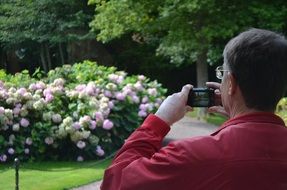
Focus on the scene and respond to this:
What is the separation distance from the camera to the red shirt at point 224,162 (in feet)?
6.27

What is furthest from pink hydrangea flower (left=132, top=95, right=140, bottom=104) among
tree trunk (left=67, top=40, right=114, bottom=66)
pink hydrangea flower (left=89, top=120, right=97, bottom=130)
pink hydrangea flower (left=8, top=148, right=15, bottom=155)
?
tree trunk (left=67, top=40, right=114, bottom=66)

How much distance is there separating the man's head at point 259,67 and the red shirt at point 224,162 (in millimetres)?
57

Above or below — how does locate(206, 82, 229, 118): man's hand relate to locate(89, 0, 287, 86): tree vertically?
above

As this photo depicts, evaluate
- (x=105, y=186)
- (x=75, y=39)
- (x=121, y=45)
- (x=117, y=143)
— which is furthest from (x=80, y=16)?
(x=105, y=186)

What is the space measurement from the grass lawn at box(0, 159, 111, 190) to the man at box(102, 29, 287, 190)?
5.53 metres

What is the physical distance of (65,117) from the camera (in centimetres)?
986

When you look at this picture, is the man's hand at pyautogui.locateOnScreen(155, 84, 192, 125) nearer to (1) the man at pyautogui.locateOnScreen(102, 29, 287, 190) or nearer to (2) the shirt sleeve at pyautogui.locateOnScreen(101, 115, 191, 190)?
(2) the shirt sleeve at pyautogui.locateOnScreen(101, 115, 191, 190)

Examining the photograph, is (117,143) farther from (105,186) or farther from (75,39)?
(75,39)

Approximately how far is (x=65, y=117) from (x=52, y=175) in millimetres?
1721

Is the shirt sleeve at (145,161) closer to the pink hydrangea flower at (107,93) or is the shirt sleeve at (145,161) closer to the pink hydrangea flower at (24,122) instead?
the pink hydrangea flower at (24,122)

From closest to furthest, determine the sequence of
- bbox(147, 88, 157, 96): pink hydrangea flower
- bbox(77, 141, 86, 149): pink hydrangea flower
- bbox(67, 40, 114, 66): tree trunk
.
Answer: bbox(77, 141, 86, 149): pink hydrangea flower, bbox(147, 88, 157, 96): pink hydrangea flower, bbox(67, 40, 114, 66): tree trunk

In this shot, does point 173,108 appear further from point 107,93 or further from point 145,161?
point 107,93

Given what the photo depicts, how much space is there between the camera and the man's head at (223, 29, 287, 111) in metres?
1.98

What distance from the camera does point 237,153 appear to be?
1.93m
